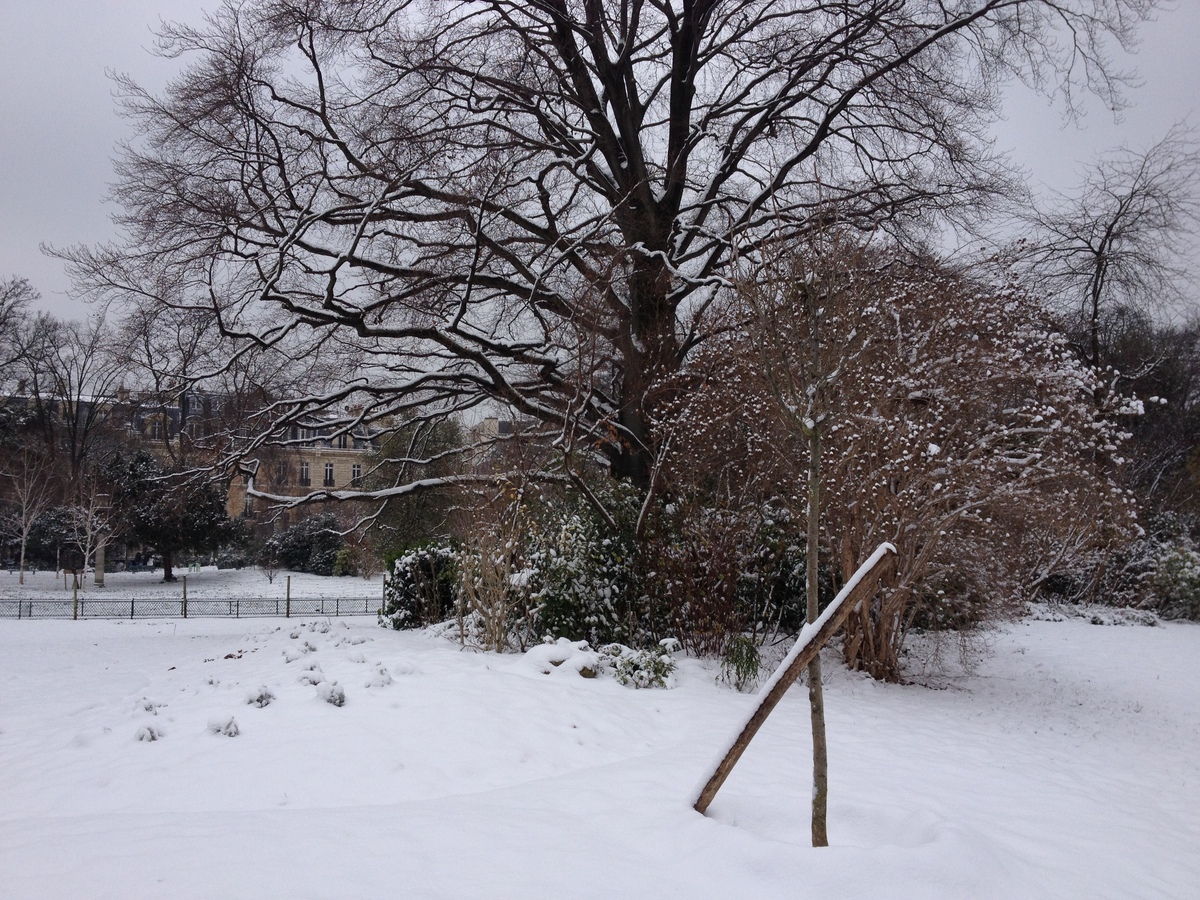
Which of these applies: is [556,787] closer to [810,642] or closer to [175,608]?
[810,642]

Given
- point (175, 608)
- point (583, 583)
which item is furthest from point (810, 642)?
point (175, 608)

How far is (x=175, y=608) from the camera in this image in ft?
78.1

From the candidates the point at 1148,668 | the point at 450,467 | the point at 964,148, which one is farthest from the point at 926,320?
the point at 450,467

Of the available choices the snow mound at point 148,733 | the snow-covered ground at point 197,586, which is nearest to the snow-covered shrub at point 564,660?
the snow mound at point 148,733

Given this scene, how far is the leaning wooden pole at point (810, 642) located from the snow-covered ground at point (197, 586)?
2380 cm

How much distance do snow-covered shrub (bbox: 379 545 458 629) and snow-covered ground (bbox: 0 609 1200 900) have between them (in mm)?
2607

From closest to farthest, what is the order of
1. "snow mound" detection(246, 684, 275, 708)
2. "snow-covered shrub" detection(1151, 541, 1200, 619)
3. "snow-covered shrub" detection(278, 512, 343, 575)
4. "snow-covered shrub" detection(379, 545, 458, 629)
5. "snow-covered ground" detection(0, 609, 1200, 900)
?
"snow-covered ground" detection(0, 609, 1200, 900) < "snow mound" detection(246, 684, 275, 708) < "snow-covered shrub" detection(379, 545, 458, 629) < "snow-covered shrub" detection(1151, 541, 1200, 619) < "snow-covered shrub" detection(278, 512, 343, 575)

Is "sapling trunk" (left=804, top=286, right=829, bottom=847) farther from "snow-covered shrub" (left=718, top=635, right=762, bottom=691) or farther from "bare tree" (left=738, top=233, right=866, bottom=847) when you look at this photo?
"snow-covered shrub" (left=718, top=635, right=762, bottom=691)

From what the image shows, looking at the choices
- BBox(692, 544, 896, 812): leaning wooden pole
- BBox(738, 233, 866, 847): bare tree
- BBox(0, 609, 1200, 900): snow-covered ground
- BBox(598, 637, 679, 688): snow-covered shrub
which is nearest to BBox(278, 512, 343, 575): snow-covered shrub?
BBox(0, 609, 1200, 900): snow-covered ground

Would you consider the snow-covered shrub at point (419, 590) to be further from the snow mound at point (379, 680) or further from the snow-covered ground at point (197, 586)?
the snow-covered ground at point (197, 586)

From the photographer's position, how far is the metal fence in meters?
22.0

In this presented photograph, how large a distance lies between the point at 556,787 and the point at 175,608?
23.3m

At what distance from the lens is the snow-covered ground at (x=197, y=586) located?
2806 cm

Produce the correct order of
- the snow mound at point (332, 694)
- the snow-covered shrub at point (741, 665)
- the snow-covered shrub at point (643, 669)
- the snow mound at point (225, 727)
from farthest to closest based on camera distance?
the snow-covered shrub at point (741, 665) → the snow-covered shrub at point (643, 669) → the snow mound at point (332, 694) → the snow mound at point (225, 727)
